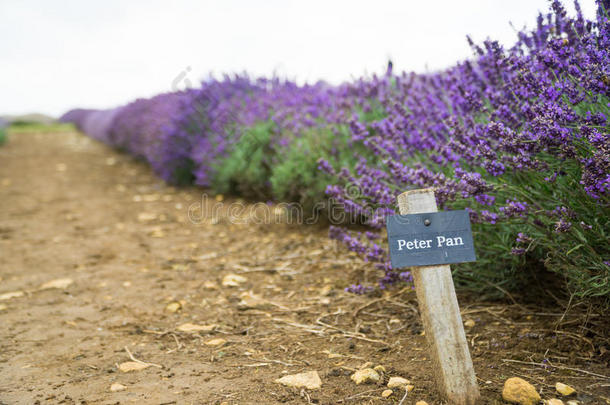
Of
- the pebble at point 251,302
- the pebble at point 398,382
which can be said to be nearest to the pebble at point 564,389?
the pebble at point 398,382

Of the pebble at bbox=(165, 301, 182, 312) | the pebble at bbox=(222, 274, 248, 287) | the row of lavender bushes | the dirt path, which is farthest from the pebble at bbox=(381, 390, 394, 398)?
the pebble at bbox=(222, 274, 248, 287)

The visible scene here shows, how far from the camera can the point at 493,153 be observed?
70.8 inches

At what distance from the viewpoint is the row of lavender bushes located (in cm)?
172

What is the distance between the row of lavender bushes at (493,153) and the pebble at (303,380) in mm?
764

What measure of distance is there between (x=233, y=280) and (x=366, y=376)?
5.03 feet

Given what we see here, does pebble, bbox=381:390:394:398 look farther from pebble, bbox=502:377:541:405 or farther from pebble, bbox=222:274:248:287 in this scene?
pebble, bbox=222:274:248:287

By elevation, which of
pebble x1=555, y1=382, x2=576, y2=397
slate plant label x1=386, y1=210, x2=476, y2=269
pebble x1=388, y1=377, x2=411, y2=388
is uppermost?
slate plant label x1=386, y1=210, x2=476, y2=269

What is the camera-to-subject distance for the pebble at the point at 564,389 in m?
1.63

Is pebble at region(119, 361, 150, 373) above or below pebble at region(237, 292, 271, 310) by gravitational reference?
below

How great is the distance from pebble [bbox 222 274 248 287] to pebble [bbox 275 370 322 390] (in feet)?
4.23

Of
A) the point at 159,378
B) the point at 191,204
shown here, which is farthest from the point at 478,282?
the point at 191,204

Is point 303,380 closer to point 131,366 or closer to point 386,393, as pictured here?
point 386,393

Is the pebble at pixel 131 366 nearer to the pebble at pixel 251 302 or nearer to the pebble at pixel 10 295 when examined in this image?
the pebble at pixel 251 302

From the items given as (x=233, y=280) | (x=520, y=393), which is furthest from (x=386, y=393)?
(x=233, y=280)
